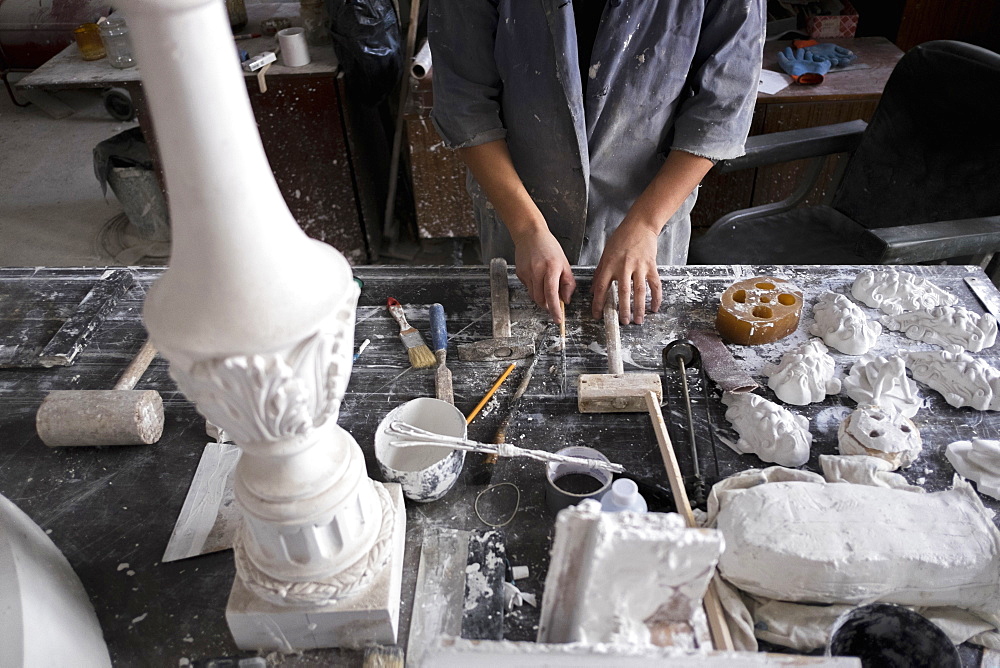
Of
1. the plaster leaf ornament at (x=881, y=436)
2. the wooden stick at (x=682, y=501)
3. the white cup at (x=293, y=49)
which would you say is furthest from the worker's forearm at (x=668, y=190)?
the white cup at (x=293, y=49)

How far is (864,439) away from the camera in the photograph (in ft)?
4.44

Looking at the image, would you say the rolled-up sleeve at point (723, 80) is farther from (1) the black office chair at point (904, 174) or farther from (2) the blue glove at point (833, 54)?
(2) the blue glove at point (833, 54)

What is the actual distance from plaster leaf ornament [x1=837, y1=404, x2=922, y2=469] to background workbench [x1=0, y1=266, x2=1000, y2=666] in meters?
0.05

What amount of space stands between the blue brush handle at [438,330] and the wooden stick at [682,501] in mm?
522

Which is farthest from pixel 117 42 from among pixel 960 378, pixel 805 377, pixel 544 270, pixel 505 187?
pixel 960 378

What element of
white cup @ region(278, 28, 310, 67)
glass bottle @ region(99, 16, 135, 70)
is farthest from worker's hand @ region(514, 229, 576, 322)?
glass bottle @ region(99, 16, 135, 70)

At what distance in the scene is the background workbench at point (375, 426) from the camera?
1.24 meters

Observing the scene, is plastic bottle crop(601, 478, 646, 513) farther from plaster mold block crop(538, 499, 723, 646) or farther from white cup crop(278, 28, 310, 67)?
white cup crop(278, 28, 310, 67)

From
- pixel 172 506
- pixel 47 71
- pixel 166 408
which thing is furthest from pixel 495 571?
pixel 47 71

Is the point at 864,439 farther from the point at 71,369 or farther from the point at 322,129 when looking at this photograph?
the point at 322,129

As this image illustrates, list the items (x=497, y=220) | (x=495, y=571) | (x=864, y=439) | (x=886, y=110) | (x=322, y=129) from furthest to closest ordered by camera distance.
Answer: (x=322, y=129) → (x=886, y=110) → (x=497, y=220) → (x=864, y=439) → (x=495, y=571)

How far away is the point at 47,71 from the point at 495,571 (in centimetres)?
380

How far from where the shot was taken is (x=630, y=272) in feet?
5.54

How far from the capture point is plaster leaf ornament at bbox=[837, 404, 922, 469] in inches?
52.7
